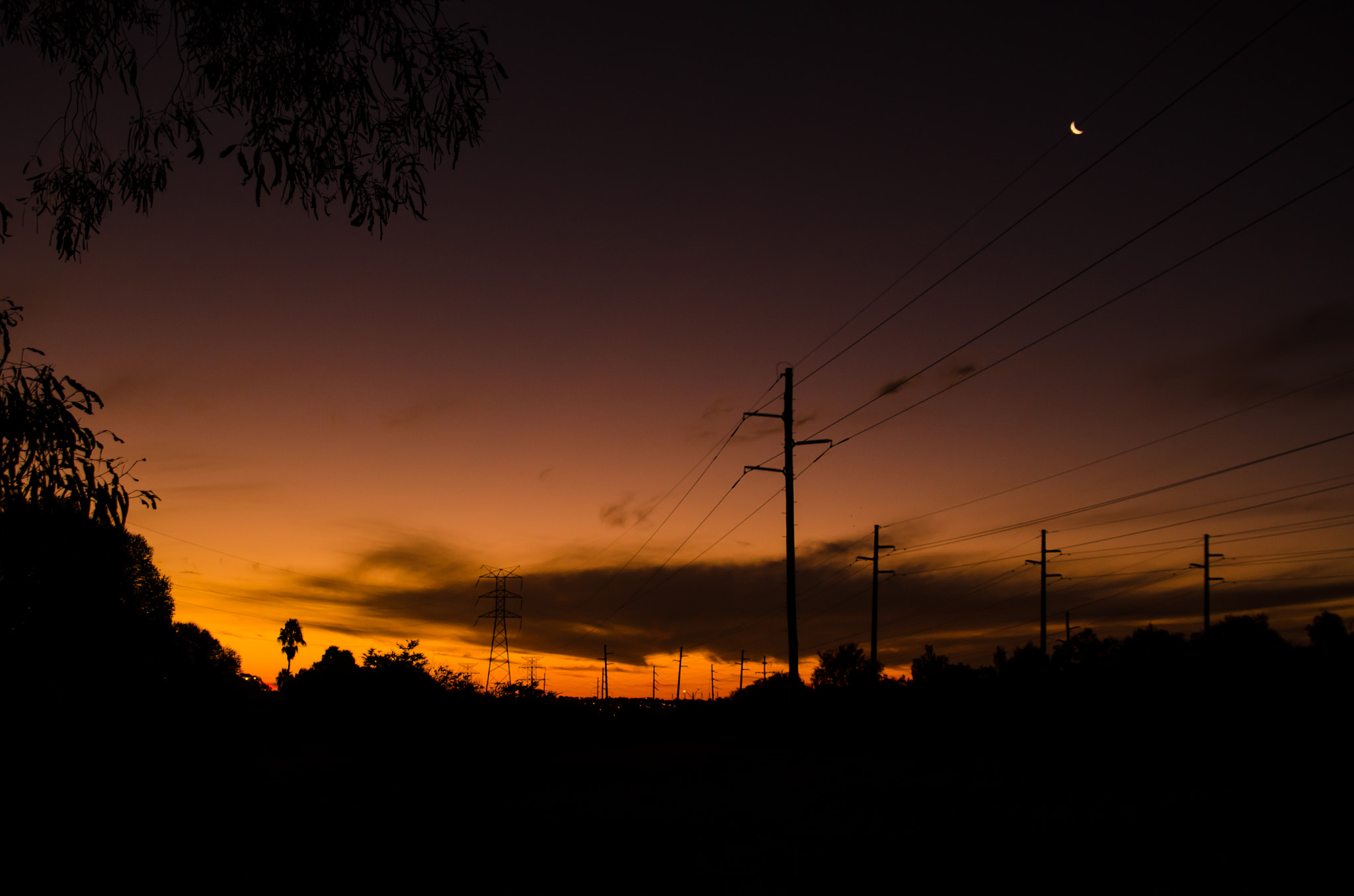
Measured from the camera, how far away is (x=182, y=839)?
38.0ft

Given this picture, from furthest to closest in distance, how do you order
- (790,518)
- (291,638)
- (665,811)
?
(291,638), (790,518), (665,811)

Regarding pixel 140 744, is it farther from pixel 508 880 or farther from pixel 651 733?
pixel 651 733

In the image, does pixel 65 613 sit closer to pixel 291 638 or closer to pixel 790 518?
pixel 790 518

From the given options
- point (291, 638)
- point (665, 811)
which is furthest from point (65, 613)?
point (291, 638)

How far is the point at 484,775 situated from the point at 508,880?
13.1 meters

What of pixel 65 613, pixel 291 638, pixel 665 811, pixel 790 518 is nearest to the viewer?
pixel 65 613

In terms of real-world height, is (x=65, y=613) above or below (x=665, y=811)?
above

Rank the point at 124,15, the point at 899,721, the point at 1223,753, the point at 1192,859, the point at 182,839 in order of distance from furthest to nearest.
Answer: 1. the point at 899,721
2. the point at 1223,753
3. the point at 182,839
4. the point at 1192,859
5. the point at 124,15

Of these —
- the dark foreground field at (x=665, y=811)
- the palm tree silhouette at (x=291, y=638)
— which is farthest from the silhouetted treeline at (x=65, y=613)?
the palm tree silhouette at (x=291, y=638)

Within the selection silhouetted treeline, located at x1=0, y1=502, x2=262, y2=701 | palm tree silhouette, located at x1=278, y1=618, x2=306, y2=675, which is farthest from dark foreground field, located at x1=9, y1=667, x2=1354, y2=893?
palm tree silhouette, located at x1=278, y1=618, x2=306, y2=675

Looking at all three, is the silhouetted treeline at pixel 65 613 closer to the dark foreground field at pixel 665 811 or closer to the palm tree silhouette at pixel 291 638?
the dark foreground field at pixel 665 811

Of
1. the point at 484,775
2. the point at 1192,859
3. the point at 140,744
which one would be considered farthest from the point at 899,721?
the point at 140,744

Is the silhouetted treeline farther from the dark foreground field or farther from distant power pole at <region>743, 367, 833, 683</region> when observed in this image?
distant power pole at <region>743, 367, 833, 683</region>

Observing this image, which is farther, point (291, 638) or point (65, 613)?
point (291, 638)
